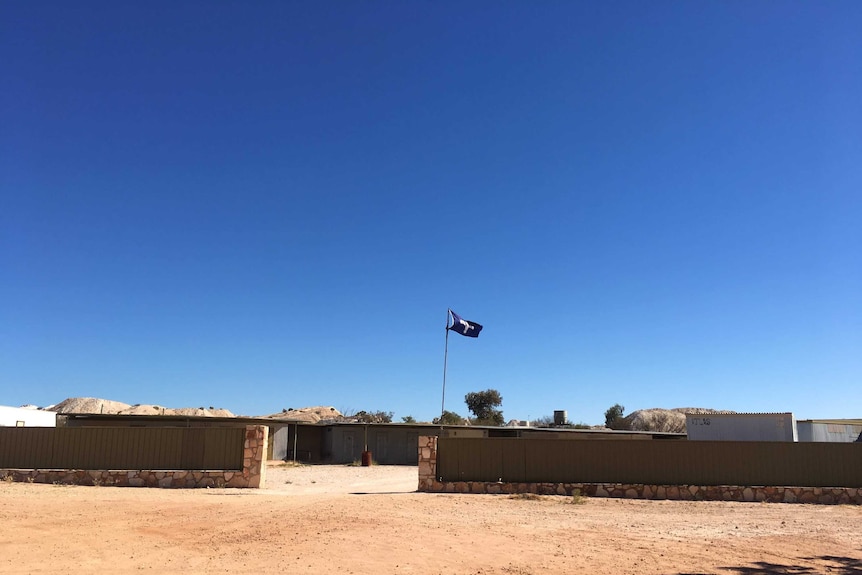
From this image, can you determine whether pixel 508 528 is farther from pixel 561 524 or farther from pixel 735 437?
pixel 735 437

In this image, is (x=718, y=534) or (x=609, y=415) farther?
(x=609, y=415)

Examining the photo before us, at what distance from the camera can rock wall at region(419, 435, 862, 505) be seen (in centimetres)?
1992

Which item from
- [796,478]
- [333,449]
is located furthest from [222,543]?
[333,449]

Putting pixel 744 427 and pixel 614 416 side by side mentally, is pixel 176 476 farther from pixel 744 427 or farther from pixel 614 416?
pixel 614 416

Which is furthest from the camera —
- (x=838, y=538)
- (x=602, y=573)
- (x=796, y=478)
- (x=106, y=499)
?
(x=796, y=478)

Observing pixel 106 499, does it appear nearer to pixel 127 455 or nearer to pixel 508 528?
pixel 127 455

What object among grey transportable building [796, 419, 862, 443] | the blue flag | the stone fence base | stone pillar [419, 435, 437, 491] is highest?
the blue flag

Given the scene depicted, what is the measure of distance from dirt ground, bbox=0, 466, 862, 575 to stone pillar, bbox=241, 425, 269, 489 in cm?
192

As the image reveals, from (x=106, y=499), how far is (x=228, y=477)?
14.1ft

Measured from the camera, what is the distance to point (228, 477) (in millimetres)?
21203

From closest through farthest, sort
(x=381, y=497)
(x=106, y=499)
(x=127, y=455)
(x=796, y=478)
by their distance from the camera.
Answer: (x=106, y=499)
(x=381, y=497)
(x=796, y=478)
(x=127, y=455)

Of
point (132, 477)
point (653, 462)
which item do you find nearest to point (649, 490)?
point (653, 462)

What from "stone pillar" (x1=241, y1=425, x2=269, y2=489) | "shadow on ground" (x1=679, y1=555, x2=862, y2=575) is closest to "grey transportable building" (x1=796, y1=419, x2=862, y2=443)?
"stone pillar" (x1=241, y1=425, x2=269, y2=489)

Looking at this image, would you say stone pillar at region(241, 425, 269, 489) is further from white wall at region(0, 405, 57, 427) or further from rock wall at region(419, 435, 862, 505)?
white wall at region(0, 405, 57, 427)
